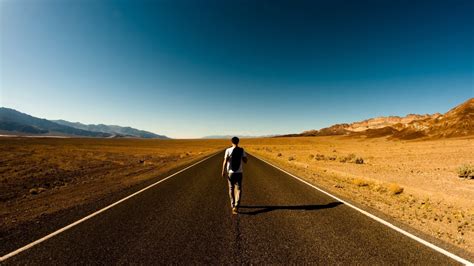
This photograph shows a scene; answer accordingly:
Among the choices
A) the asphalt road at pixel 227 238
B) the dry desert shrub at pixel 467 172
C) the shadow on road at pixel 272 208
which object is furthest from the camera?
the dry desert shrub at pixel 467 172

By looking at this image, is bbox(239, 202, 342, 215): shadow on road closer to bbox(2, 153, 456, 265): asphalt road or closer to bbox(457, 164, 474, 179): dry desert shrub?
bbox(2, 153, 456, 265): asphalt road

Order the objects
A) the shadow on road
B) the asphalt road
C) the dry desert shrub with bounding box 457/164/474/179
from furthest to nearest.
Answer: the dry desert shrub with bounding box 457/164/474/179 < the shadow on road < the asphalt road

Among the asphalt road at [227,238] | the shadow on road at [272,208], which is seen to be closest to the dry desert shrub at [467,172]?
the asphalt road at [227,238]

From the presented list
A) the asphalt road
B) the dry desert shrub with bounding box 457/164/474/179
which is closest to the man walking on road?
the asphalt road

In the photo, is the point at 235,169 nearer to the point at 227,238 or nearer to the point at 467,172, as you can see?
the point at 227,238

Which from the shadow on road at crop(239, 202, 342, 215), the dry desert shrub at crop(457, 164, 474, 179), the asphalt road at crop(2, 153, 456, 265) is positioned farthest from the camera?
the dry desert shrub at crop(457, 164, 474, 179)

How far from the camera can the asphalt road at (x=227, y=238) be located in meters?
4.39

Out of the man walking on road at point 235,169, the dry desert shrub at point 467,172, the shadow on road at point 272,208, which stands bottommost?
the shadow on road at point 272,208

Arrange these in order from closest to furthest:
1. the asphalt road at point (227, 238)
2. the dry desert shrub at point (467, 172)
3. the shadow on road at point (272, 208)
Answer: the asphalt road at point (227, 238) < the shadow on road at point (272, 208) < the dry desert shrub at point (467, 172)

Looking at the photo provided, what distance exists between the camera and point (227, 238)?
5.29 meters

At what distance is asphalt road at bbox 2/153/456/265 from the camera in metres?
4.39

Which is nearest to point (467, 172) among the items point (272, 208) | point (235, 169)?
point (272, 208)

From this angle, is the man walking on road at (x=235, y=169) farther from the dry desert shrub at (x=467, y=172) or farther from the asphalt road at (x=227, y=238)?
the dry desert shrub at (x=467, y=172)

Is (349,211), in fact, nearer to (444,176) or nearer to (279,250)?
(279,250)
